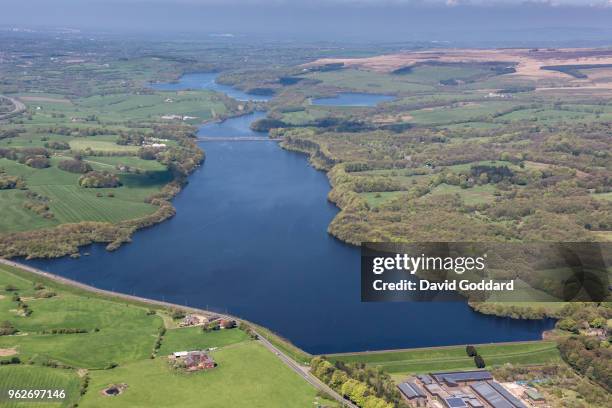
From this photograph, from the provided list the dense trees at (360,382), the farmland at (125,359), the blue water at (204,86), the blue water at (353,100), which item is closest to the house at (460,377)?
the dense trees at (360,382)

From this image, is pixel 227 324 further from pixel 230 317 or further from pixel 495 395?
pixel 495 395

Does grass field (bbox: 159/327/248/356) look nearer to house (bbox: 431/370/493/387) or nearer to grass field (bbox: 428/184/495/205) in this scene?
house (bbox: 431/370/493/387)

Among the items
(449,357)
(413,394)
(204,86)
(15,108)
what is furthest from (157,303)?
(204,86)

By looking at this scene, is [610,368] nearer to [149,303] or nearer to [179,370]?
[179,370]

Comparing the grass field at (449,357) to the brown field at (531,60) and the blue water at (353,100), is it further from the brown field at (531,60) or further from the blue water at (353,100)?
the brown field at (531,60)

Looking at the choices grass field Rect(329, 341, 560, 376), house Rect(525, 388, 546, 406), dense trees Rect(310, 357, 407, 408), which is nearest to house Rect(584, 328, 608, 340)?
grass field Rect(329, 341, 560, 376)

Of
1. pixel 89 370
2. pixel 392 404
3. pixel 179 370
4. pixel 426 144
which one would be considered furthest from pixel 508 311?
pixel 426 144
